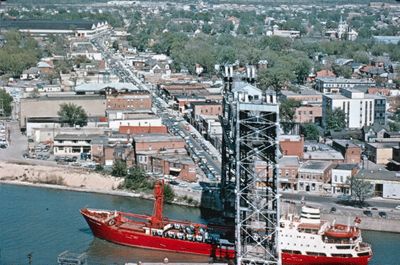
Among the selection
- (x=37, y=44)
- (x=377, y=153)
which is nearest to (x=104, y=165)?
(x=377, y=153)

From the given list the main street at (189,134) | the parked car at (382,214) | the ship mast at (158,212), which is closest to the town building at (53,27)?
the main street at (189,134)

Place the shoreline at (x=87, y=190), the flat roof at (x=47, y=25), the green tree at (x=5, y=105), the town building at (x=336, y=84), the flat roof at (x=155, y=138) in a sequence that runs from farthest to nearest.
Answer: the flat roof at (x=47, y=25) < the town building at (x=336, y=84) < the green tree at (x=5, y=105) < the flat roof at (x=155, y=138) < the shoreline at (x=87, y=190)

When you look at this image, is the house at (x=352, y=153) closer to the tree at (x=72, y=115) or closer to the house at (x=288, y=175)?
the house at (x=288, y=175)

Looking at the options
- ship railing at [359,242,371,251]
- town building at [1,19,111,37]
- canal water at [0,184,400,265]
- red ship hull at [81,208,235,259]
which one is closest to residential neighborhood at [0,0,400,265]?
red ship hull at [81,208,235,259]

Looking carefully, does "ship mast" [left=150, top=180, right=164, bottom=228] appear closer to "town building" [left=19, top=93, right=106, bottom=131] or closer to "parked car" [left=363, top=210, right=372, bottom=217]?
"parked car" [left=363, top=210, right=372, bottom=217]

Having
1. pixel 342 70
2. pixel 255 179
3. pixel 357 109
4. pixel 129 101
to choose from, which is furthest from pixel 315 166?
pixel 342 70

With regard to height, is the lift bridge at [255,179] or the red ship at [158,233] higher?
the lift bridge at [255,179]

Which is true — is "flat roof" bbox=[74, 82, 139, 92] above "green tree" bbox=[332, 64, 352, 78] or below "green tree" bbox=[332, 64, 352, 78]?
above
